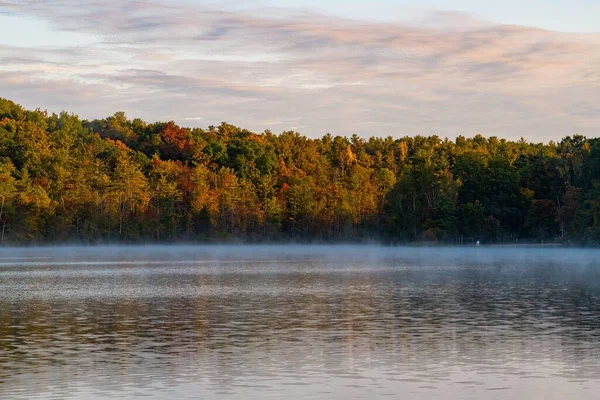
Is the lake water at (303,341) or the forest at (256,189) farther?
the forest at (256,189)

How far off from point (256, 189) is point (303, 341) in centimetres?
13268

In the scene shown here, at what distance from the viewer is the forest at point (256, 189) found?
131m

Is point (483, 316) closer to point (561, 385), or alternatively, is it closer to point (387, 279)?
point (561, 385)

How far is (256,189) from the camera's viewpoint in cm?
15738

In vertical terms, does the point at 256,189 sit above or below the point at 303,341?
above

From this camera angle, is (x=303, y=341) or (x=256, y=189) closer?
(x=303, y=341)

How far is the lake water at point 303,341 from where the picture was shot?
59.9ft

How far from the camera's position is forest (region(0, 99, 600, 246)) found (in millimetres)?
131000

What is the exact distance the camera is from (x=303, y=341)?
25000 mm

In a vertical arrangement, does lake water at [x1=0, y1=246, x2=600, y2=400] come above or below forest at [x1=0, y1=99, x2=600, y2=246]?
below

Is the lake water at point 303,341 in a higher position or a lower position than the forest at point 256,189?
lower

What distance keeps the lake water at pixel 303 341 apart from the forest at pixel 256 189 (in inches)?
2978

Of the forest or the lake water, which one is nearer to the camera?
the lake water

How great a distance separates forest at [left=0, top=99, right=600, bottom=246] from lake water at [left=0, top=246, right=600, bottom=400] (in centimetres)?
7565
